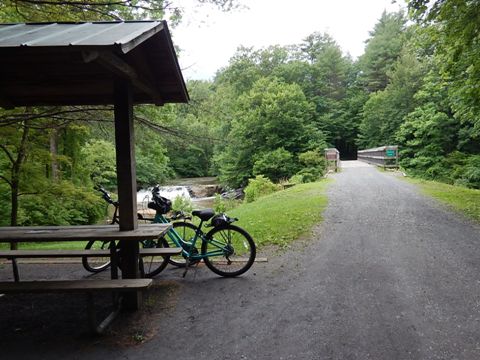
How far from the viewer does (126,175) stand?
133 inches

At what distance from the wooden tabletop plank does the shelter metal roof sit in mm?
1563

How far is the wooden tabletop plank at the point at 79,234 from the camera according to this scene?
3.24 m

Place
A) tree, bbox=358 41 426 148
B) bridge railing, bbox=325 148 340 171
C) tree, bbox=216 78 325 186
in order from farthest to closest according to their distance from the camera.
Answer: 1. tree, bbox=358 41 426 148
2. tree, bbox=216 78 325 186
3. bridge railing, bbox=325 148 340 171

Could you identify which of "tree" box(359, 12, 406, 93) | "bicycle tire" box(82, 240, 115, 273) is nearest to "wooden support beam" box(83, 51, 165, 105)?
"bicycle tire" box(82, 240, 115, 273)

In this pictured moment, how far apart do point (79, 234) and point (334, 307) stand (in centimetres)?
274

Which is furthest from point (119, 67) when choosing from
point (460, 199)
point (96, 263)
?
point (460, 199)

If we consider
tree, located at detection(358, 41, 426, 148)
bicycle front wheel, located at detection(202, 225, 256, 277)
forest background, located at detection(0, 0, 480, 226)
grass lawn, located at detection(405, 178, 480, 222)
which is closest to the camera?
bicycle front wheel, located at detection(202, 225, 256, 277)

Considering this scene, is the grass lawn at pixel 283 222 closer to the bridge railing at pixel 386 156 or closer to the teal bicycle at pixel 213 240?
the teal bicycle at pixel 213 240

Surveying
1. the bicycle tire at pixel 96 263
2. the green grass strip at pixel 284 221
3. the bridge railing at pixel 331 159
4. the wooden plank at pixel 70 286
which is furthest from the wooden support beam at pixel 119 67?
the bridge railing at pixel 331 159

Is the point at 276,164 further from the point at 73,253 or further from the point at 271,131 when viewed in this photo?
the point at 73,253

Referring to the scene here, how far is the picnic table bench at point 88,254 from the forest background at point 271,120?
2.76 metres

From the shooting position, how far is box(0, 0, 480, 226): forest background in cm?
648

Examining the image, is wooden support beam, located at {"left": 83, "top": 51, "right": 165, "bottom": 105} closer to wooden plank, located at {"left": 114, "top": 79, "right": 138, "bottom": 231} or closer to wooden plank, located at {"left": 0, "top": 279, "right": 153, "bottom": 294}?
wooden plank, located at {"left": 114, "top": 79, "right": 138, "bottom": 231}

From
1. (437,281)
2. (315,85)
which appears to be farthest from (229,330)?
(315,85)
